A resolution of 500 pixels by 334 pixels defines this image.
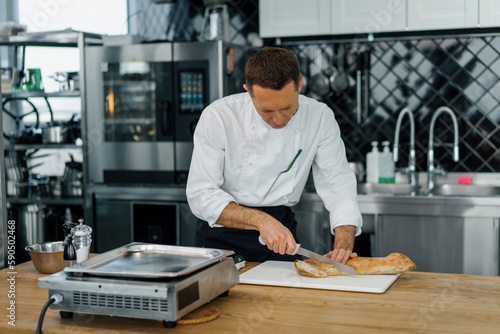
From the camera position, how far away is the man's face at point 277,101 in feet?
6.85

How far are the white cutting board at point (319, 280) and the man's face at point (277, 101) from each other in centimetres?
54

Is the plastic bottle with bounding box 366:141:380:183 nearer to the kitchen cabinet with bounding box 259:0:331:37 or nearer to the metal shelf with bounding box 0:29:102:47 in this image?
the kitchen cabinet with bounding box 259:0:331:37

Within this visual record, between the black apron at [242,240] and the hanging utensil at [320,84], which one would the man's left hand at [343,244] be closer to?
the black apron at [242,240]

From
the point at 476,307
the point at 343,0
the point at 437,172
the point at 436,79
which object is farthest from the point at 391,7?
the point at 476,307

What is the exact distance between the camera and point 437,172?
12.9ft

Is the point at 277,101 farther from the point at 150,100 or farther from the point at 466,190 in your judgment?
the point at 466,190

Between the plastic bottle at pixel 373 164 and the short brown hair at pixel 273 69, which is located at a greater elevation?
the short brown hair at pixel 273 69

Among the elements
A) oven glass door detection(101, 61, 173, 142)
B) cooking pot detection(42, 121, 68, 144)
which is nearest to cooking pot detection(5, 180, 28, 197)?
cooking pot detection(42, 121, 68, 144)

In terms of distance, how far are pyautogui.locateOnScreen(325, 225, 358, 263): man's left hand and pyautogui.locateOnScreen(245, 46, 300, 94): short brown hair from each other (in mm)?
593

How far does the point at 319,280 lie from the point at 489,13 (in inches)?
92.4

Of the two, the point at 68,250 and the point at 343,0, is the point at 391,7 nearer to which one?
the point at 343,0

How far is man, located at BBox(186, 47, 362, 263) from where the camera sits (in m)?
2.36

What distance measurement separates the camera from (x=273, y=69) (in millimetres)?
2062

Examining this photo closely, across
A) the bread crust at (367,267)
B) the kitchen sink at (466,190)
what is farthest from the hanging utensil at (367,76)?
the bread crust at (367,267)
